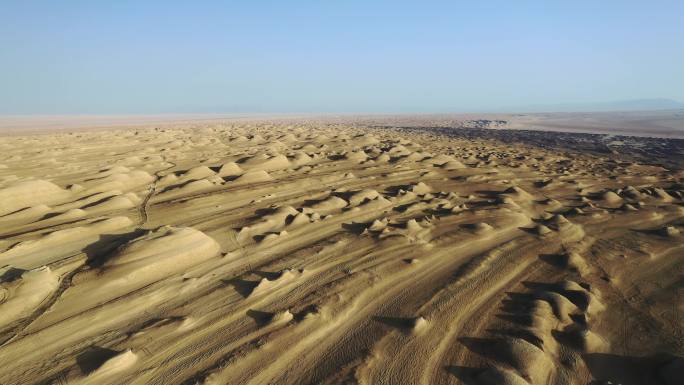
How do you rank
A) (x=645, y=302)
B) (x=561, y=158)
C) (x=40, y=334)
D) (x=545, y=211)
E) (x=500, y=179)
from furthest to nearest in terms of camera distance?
(x=561, y=158) < (x=500, y=179) < (x=545, y=211) < (x=645, y=302) < (x=40, y=334)

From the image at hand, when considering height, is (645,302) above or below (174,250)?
below

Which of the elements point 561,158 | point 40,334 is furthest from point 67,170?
point 561,158

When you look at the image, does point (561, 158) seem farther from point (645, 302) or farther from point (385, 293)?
point (385, 293)

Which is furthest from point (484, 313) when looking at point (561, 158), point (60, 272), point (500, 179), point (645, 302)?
point (561, 158)

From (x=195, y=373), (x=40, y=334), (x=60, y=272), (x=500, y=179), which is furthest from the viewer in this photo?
(x=500, y=179)

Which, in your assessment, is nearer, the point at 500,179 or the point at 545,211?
the point at 545,211

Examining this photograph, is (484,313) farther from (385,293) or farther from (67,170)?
(67,170)
